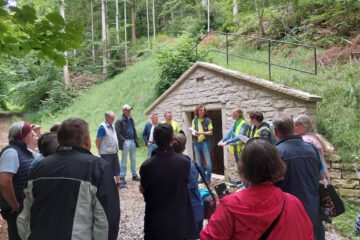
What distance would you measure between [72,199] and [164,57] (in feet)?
37.4

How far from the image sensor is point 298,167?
3.27 meters

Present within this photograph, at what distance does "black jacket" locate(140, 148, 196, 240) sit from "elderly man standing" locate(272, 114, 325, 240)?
3.02 ft

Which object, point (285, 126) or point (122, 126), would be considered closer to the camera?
point (285, 126)

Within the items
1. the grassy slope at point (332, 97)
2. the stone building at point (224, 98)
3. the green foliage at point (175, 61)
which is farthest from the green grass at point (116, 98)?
the stone building at point (224, 98)

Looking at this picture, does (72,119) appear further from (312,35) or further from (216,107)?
(312,35)

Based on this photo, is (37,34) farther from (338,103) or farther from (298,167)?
(338,103)

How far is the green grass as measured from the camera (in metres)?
17.1

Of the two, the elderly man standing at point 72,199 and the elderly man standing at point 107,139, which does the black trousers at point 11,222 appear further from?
the elderly man standing at point 107,139

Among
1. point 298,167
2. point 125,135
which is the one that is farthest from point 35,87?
point 298,167

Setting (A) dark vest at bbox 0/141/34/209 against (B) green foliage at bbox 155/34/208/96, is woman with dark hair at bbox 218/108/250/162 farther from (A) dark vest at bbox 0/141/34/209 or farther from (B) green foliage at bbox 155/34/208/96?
(B) green foliage at bbox 155/34/208/96

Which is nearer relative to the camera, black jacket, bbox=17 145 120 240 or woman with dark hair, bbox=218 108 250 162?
black jacket, bbox=17 145 120 240

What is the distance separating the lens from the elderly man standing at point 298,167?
128 inches

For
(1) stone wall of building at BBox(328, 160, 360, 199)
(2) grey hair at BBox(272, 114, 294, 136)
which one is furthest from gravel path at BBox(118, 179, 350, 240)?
(2) grey hair at BBox(272, 114, 294, 136)

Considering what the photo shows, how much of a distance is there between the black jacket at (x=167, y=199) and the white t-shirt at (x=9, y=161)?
1289 mm
